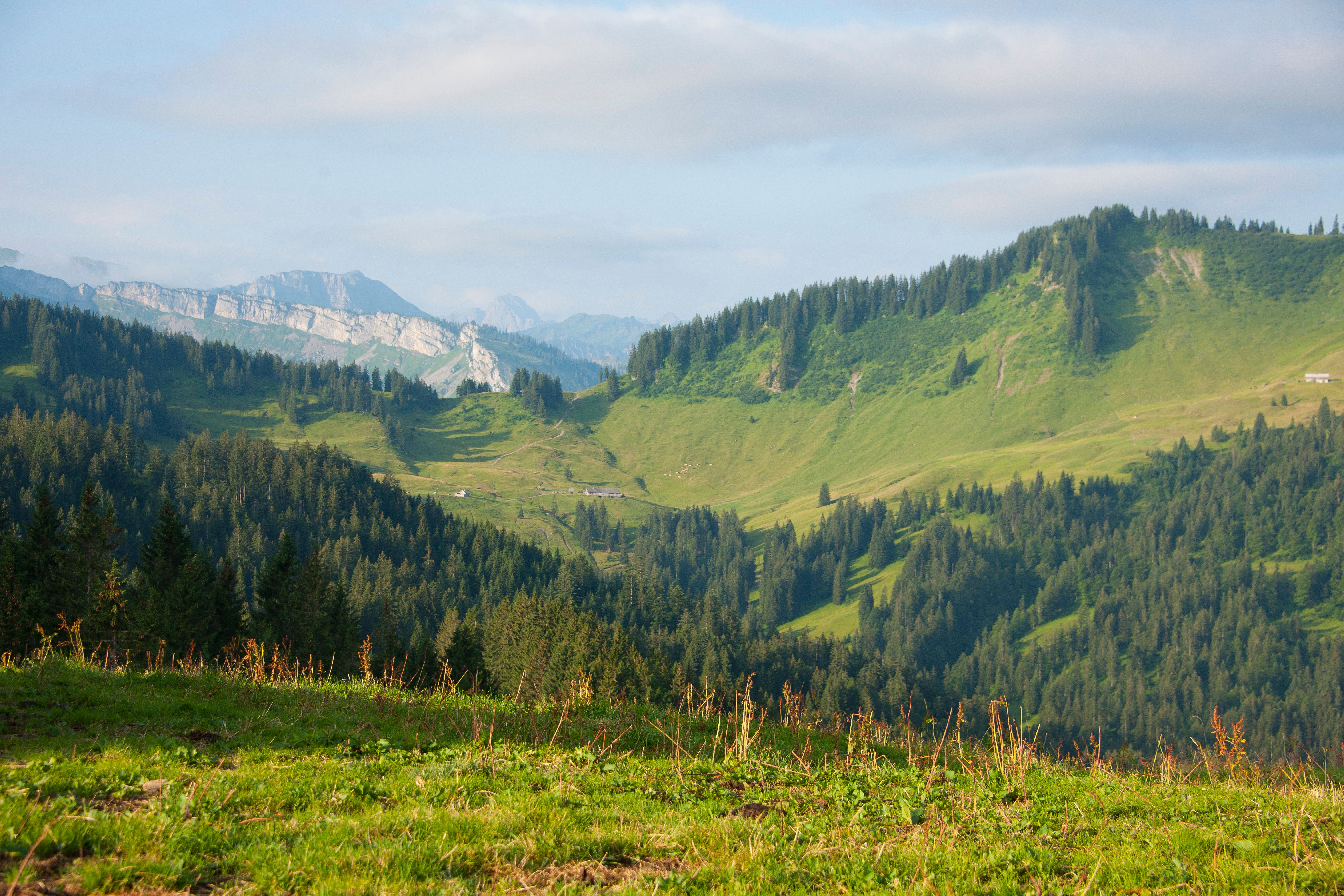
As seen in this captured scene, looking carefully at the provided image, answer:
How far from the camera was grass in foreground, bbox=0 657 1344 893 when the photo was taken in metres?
7.57

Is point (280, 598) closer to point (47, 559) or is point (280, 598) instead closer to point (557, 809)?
point (47, 559)

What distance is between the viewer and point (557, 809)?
9312mm

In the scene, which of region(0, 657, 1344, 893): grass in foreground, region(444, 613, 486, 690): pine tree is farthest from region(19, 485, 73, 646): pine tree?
region(0, 657, 1344, 893): grass in foreground

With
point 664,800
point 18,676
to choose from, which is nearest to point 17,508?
point 18,676

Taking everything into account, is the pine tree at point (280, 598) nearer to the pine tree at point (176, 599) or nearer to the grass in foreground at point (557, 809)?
the pine tree at point (176, 599)

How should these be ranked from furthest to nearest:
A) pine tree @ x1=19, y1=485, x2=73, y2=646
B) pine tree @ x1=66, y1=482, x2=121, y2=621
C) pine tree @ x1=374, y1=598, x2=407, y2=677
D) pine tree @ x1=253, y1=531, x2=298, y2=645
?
1. pine tree @ x1=253, y1=531, x2=298, y2=645
2. pine tree @ x1=66, y1=482, x2=121, y2=621
3. pine tree @ x1=19, y1=485, x2=73, y2=646
4. pine tree @ x1=374, y1=598, x2=407, y2=677

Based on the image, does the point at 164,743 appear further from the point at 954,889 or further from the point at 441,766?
the point at 954,889

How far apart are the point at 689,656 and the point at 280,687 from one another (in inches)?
3970

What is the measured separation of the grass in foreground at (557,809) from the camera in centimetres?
757

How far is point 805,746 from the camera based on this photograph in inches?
603

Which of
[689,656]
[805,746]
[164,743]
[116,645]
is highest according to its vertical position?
[164,743]

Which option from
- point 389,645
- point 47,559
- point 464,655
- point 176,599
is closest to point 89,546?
point 47,559

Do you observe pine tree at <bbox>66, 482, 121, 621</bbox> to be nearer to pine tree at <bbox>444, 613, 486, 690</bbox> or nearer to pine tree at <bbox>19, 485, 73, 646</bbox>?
pine tree at <bbox>19, 485, 73, 646</bbox>

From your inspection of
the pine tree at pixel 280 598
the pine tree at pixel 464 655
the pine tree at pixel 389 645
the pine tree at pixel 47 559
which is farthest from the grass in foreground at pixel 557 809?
the pine tree at pixel 280 598
